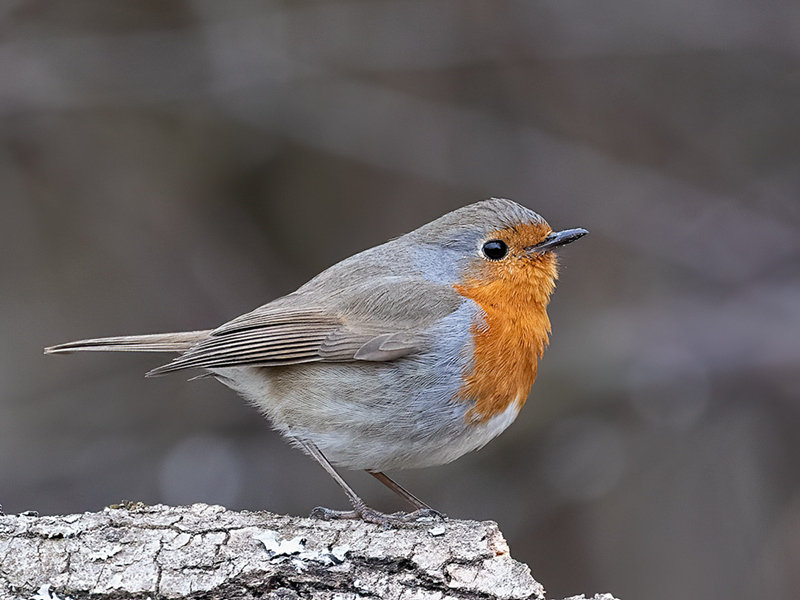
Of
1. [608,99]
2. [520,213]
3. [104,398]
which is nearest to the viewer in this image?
[520,213]

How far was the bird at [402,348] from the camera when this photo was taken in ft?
14.5

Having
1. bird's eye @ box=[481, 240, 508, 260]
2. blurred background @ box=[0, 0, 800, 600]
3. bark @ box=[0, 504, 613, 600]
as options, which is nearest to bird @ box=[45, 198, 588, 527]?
bird's eye @ box=[481, 240, 508, 260]

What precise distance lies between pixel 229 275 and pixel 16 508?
2.27 m

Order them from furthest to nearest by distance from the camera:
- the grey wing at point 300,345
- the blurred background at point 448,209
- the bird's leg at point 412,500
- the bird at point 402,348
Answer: the blurred background at point 448,209 < the grey wing at point 300,345 < the bird at point 402,348 < the bird's leg at point 412,500

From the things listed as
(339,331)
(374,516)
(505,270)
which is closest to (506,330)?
(505,270)

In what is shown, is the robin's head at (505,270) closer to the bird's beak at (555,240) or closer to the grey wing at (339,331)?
the bird's beak at (555,240)

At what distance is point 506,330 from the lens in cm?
462

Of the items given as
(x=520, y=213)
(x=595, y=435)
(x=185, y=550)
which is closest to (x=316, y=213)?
(x=595, y=435)

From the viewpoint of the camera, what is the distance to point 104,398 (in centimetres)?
796

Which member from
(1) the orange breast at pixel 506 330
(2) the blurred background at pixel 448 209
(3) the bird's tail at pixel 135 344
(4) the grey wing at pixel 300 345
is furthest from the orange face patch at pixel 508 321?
(2) the blurred background at pixel 448 209

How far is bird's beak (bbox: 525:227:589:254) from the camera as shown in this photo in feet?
15.8

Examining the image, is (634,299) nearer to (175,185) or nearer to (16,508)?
(175,185)

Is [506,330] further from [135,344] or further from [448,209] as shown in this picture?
[448,209]

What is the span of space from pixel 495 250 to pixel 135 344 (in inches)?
65.9
